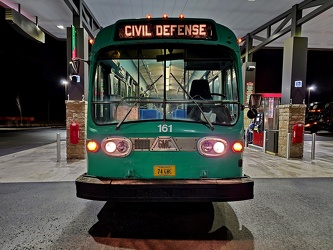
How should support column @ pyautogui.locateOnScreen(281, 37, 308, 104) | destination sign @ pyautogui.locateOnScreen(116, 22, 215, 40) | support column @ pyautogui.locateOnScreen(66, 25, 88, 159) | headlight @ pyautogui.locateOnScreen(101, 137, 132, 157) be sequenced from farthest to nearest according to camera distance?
support column @ pyautogui.locateOnScreen(281, 37, 308, 104) → support column @ pyautogui.locateOnScreen(66, 25, 88, 159) → destination sign @ pyautogui.locateOnScreen(116, 22, 215, 40) → headlight @ pyautogui.locateOnScreen(101, 137, 132, 157)

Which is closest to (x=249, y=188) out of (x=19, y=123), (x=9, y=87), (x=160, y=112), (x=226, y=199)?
(x=226, y=199)

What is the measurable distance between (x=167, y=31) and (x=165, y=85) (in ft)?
2.60

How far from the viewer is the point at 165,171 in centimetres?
355

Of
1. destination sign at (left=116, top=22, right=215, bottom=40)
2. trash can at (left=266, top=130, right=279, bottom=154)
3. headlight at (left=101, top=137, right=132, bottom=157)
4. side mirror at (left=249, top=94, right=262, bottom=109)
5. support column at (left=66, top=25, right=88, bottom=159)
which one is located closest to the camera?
headlight at (left=101, top=137, right=132, bottom=157)

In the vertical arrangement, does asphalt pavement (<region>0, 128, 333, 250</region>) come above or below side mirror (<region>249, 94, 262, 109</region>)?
below

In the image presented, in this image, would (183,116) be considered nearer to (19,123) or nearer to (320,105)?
(320,105)

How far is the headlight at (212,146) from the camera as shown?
11.5ft

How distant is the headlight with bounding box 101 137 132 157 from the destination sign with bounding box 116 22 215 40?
1483 mm

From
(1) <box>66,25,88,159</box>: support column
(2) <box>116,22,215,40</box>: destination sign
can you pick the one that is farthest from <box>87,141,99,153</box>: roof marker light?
(1) <box>66,25,88,159</box>: support column

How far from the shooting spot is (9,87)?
46031mm

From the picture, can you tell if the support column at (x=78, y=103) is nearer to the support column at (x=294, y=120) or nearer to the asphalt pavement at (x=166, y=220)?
the asphalt pavement at (x=166, y=220)

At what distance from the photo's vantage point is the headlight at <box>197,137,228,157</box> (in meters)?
3.51

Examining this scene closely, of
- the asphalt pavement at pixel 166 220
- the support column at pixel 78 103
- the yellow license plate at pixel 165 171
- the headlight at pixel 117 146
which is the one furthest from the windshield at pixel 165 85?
the support column at pixel 78 103

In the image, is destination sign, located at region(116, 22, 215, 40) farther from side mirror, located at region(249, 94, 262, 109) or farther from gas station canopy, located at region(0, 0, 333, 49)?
gas station canopy, located at region(0, 0, 333, 49)
